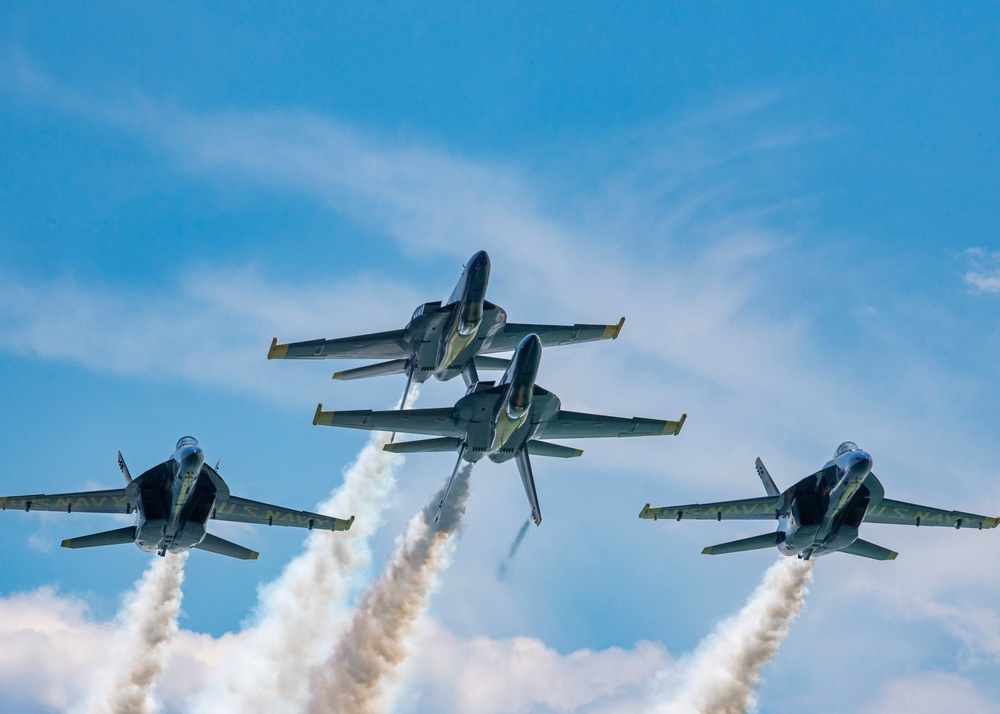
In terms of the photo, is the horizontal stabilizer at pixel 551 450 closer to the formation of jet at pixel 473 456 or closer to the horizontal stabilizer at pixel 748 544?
the formation of jet at pixel 473 456

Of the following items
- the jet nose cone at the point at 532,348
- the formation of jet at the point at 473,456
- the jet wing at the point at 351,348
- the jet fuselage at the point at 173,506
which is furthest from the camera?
the jet wing at the point at 351,348

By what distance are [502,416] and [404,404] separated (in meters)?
12.7

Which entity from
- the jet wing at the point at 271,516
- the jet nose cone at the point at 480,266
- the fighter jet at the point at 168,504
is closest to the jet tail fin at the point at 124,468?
the fighter jet at the point at 168,504

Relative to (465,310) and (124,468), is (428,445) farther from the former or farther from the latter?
(124,468)

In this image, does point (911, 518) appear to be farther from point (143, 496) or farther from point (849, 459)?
point (143, 496)

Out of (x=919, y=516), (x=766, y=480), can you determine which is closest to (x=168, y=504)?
(x=766, y=480)

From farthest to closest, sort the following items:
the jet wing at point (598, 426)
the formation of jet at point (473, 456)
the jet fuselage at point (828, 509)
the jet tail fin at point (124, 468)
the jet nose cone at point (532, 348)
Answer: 1. the jet wing at point (598, 426)
2. the jet tail fin at point (124, 468)
3. the jet fuselage at point (828, 509)
4. the formation of jet at point (473, 456)
5. the jet nose cone at point (532, 348)

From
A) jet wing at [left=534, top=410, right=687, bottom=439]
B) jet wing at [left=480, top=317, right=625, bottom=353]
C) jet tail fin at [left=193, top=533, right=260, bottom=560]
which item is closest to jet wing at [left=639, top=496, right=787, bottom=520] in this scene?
jet wing at [left=534, top=410, right=687, bottom=439]

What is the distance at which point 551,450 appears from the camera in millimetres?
77000

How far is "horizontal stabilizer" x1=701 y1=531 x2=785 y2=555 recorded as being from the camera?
75625 mm

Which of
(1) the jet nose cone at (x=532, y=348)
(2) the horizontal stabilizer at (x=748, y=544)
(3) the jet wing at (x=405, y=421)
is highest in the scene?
(3) the jet wing at (x=405, y=421)

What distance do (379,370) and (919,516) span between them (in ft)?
111

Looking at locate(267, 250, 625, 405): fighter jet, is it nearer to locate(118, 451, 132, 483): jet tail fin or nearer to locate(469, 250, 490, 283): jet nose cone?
locate(469, 250, 490, 283): jet nose cone

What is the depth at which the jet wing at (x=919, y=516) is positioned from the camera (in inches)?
3076
